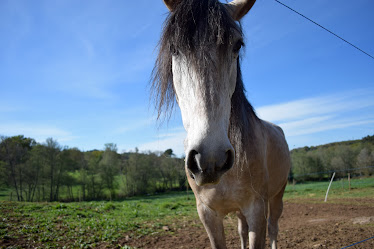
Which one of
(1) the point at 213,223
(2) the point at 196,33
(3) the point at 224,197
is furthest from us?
(1) the point at 213,223

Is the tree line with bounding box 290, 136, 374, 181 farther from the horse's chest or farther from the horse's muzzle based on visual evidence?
the horse's muzzle

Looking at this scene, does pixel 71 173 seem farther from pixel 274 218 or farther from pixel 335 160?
pixel 335 160

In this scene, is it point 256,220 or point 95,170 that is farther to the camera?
point 95,170

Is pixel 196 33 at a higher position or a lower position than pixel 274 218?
higher

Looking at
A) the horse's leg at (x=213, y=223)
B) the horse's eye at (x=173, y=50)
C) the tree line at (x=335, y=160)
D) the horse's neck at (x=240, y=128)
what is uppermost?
the horse's eye at (x=173, y=50)

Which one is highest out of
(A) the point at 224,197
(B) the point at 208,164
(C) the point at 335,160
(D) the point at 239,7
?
(D) the point at 239,7

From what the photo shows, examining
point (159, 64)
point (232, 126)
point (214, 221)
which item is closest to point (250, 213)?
point (214, 221)

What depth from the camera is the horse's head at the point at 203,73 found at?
1.17 metres

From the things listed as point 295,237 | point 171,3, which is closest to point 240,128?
point 171,3

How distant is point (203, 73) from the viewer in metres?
1.39

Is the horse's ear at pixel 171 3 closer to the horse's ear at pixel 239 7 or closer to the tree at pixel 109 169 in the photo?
the horse's ear at pixel 239 7

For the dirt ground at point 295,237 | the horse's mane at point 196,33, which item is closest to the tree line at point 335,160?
the dirt ground at point 295,237

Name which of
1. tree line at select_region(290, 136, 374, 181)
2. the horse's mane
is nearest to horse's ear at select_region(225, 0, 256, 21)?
the horse's mane

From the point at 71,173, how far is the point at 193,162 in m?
36.2
